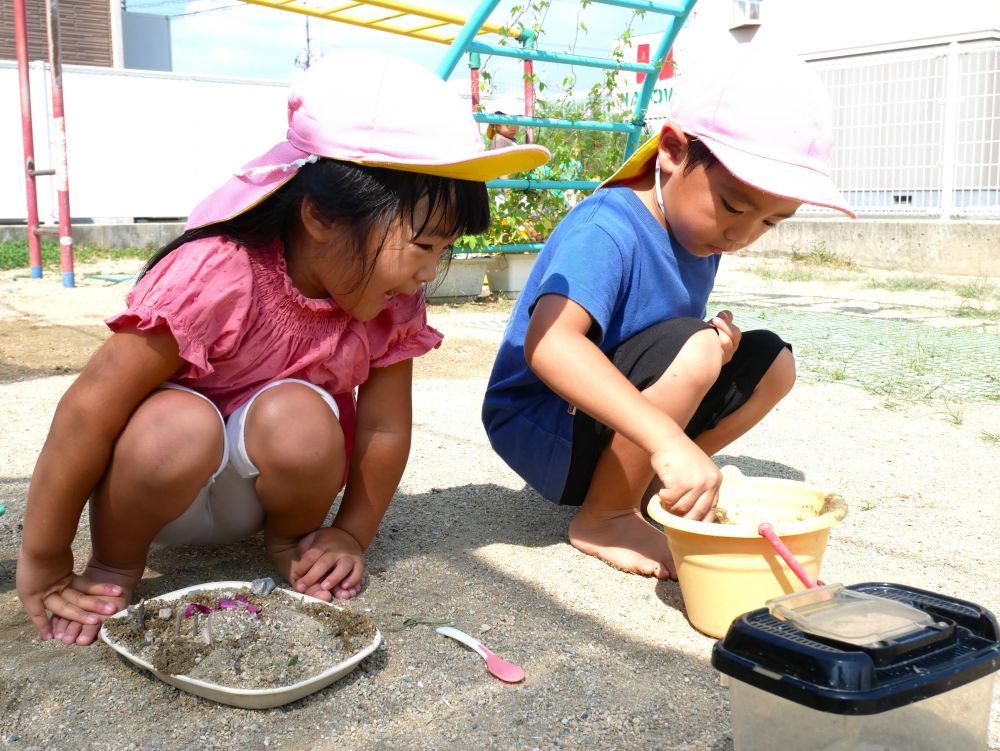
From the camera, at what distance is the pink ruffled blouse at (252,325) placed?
4.75 ft

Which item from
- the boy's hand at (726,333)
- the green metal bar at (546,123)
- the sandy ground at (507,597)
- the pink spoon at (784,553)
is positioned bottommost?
the sandy ground at (507,597)

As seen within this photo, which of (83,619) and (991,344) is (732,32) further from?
(83,619)

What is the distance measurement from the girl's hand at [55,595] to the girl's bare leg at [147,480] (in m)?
0.01

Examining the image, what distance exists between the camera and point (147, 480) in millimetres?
1451

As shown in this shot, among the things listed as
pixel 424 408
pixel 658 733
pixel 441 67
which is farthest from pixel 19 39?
pixel 658 733

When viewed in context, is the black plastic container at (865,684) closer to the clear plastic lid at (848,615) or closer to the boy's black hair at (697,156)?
the clear plastic lid at (848,615)

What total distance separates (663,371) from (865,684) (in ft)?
2.88

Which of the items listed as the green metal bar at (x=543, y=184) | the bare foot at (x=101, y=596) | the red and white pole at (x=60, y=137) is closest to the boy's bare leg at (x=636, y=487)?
the bare foot at (x=101, y=596)

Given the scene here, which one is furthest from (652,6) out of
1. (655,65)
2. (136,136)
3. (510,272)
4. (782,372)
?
(136,136)

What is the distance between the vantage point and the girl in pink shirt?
144cm

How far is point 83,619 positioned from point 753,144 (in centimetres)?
127

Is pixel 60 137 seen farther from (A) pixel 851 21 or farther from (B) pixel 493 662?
(A) pixel 851 21

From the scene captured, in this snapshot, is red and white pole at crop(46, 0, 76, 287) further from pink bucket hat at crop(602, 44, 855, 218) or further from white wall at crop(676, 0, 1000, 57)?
white wall at crop(676, 0, 1000, 57)

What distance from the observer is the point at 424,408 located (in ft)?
10.1
